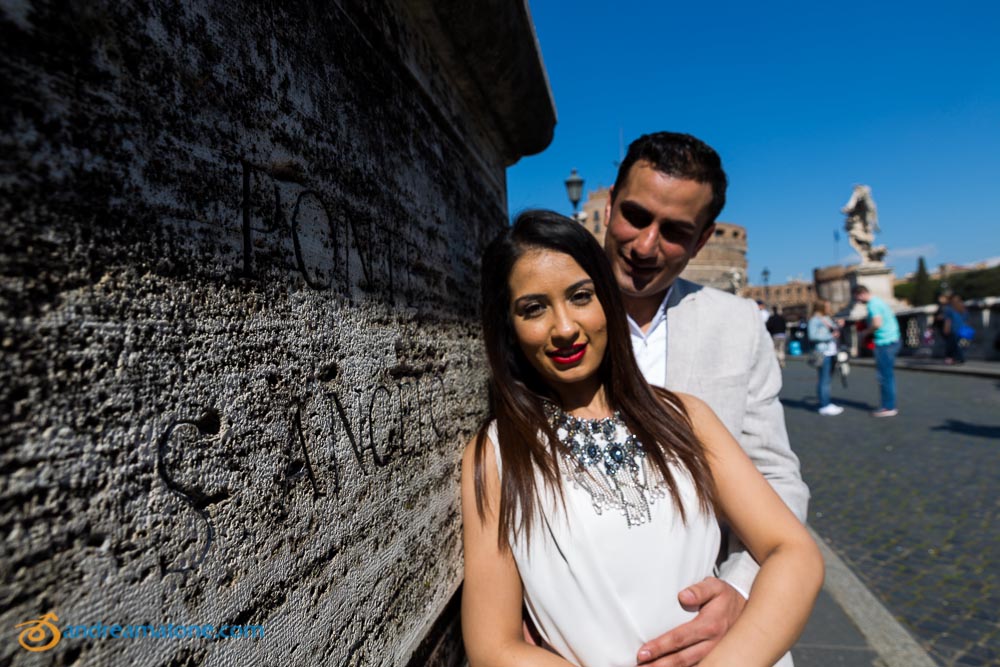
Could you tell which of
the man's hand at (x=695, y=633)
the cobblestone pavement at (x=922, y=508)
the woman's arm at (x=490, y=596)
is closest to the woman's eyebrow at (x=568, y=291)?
the woman's arm at (x=490, y=596)

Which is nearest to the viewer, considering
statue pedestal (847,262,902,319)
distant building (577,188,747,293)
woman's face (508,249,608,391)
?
woman's face (508,249,608,391)

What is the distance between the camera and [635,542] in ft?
4.48

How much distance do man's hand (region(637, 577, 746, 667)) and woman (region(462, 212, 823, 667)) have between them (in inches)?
1.5

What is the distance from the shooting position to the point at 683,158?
73.4 inches

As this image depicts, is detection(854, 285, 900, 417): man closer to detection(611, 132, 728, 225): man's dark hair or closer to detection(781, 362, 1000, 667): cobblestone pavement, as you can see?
detection(781, 362, 1000, 667): cobblestone pavement

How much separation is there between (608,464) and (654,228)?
81 cm

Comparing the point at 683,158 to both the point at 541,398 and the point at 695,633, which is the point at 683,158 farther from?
the point at 695,633

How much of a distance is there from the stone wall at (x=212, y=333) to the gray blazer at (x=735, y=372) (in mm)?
914

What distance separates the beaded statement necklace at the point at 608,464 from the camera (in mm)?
1398

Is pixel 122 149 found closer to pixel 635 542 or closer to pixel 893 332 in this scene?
pixel 635 542

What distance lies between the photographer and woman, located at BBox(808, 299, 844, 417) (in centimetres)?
931

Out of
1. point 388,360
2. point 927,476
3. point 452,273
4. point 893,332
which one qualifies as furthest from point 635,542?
point 893,332
